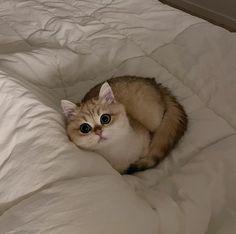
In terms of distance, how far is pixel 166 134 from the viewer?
3.56 feet

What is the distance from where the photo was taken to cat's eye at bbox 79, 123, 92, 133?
1.05 metres

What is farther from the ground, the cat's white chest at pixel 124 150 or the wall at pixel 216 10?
the cat's white chest at pixel 124 150

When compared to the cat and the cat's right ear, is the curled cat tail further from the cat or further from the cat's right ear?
the cat's right ear

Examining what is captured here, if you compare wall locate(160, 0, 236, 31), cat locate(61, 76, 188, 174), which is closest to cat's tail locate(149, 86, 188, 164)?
cat locate(61, 76, 188, 174)

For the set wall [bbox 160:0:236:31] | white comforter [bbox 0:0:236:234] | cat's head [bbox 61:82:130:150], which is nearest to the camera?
white comforter [bbox 0:0:236:234]

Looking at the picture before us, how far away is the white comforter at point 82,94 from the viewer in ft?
2.55

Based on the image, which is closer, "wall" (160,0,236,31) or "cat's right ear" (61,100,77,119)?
"cat's right ear" (61,100,77,119)

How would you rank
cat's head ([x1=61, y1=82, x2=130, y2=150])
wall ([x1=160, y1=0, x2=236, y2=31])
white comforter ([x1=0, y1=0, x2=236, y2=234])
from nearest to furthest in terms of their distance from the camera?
white comforter ([x1=0, y1=0, x2=236, y2=234])
cat's head ([x1=61, y1=82, x2=130, y2=150])
wall ([x1=160, y1=0, x2=236, y2=31])

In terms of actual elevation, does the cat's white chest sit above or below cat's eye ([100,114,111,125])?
below

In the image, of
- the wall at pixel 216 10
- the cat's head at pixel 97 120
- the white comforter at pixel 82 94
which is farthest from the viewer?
the wall at pixel 216 10

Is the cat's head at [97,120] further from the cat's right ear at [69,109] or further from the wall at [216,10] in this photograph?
the wall at [216,10]

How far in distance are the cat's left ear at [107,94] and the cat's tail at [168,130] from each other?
6.4 inches

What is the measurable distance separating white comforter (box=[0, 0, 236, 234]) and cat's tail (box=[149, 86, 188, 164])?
0.08 feet

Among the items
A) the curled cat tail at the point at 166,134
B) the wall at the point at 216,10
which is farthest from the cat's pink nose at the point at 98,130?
the wall at the point at 216,10
